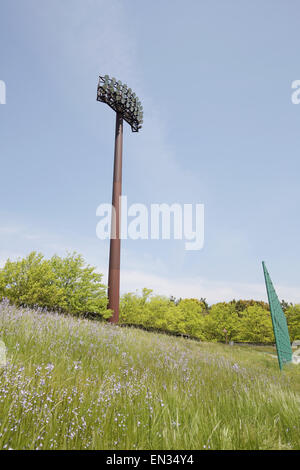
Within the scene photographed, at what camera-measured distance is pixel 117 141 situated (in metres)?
23.7

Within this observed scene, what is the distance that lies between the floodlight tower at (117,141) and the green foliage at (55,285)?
1531 mm

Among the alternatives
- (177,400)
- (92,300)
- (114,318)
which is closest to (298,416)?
(177,400)

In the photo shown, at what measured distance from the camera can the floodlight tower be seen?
65.6 ft

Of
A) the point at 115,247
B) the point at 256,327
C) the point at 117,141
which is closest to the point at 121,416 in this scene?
the point at 115,247

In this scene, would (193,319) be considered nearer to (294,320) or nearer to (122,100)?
(294,320)

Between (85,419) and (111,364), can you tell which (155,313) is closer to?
(111,364)

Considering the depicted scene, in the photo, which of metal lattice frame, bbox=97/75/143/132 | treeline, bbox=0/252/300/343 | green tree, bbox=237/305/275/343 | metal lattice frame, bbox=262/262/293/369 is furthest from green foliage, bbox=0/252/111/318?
green tree, bbox=237/305/275/343

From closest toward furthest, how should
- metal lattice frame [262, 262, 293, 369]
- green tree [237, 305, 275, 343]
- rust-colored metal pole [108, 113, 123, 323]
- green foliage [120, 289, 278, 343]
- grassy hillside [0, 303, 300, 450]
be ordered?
grassy hillside [0, 303, 300, 450] < metal lattice frame [262, 262, 293, 369] < rust-colored metal pole [108, 113, 123, 323] < green foliage [120, 289, 278, 343] < green tree [237, 305, 275, 343]

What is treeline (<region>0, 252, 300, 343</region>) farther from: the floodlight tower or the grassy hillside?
the grassy hillside

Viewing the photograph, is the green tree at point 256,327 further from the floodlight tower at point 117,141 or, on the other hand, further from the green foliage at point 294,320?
the floodlight tower at point 117,141

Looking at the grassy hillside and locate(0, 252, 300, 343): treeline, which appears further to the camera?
locate(0, 252, 300, 343): treeline

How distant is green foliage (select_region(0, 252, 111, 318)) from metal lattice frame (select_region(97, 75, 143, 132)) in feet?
52.3

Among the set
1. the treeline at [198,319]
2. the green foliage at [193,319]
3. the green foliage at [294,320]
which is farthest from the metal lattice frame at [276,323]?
the green foliage at [294,320]

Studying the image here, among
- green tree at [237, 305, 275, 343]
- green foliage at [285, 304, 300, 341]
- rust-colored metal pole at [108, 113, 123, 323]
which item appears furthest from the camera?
green foliage at [285, 304, 300, 341]
